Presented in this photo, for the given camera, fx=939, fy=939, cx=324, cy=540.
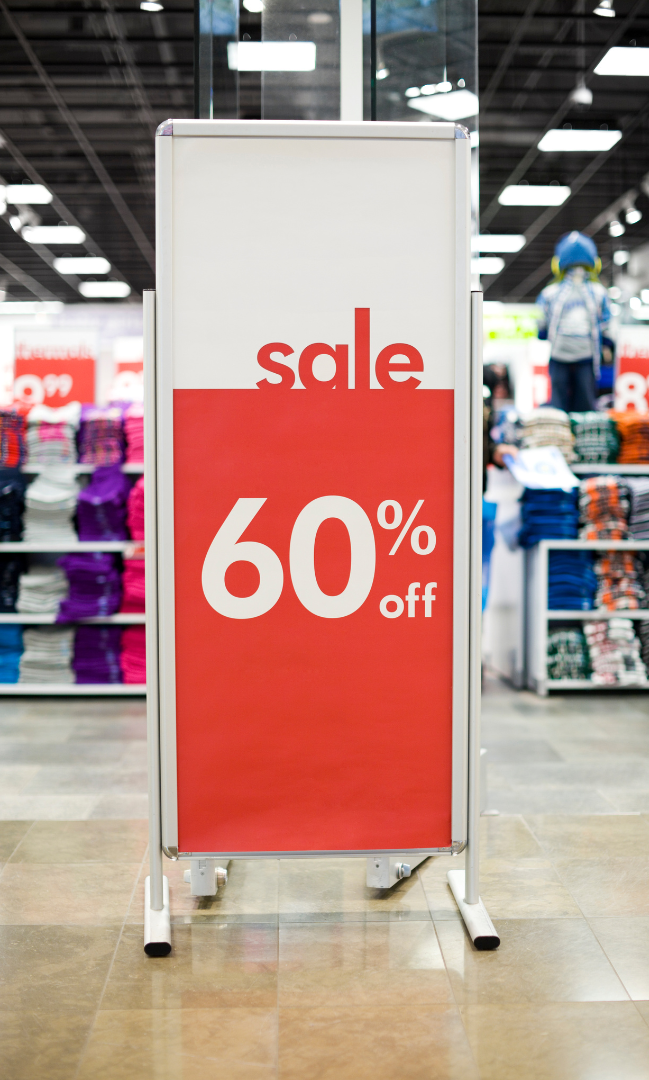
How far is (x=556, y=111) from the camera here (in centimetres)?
1067

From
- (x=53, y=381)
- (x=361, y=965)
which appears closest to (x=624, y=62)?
(x=53, y=381)

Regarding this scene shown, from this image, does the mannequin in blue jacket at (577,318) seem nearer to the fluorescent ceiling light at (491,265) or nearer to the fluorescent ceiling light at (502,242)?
the fluorescent ceiling light at (502,242)

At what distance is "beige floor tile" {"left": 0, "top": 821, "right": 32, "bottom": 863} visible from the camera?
312 cm

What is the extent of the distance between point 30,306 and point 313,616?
2143cm

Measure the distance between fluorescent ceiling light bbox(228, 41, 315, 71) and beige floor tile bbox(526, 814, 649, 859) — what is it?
9.47 feet

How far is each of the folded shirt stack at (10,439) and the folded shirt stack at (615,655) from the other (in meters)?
3.65

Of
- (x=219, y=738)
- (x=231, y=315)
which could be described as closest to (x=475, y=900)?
(x=219, y=738)

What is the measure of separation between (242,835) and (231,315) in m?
1.29

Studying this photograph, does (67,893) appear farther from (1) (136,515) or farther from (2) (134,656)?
(1) (136,515)

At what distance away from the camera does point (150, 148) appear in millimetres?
11812

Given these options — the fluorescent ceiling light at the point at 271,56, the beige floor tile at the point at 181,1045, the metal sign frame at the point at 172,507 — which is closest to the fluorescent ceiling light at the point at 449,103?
the fluorescent ceiling light at the point at 271,56

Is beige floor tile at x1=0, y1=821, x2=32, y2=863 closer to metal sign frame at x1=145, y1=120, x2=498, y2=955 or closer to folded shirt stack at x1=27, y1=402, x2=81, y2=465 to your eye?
metal sign frame at x1=145, y1=120, x2=498, y2=955

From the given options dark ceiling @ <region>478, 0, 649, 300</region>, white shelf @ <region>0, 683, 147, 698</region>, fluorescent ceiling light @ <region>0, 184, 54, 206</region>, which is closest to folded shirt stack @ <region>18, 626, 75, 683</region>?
white shelf @ <region>0, 683, 147, 698</region>

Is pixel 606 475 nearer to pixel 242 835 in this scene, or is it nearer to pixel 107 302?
pixel 242 835
